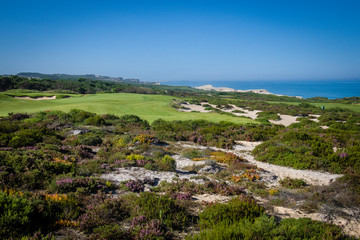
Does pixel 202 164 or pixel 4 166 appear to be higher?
pixel 4 166

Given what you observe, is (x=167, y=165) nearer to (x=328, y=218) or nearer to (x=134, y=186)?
(x=134, y=186)

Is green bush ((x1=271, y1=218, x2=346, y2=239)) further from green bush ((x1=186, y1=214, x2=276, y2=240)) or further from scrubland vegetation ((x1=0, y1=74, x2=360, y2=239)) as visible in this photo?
green bush ((x1=186, y1=214, x2=276, y2=240))

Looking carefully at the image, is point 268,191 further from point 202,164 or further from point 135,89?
point 135,89

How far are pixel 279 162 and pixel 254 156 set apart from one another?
1851 millimetres

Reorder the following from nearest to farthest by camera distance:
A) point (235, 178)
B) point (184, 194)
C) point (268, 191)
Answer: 1. point (184, 194)
2. point (268, 191)
3. point (235, 178)

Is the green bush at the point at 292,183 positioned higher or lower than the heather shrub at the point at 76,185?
lower

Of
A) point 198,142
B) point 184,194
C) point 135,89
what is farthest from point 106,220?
point 135,89

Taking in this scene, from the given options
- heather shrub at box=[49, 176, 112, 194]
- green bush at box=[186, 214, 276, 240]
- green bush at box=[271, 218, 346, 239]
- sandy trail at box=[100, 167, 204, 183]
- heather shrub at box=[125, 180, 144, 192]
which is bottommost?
sandy trail at box=[100, 167, 204, 183]

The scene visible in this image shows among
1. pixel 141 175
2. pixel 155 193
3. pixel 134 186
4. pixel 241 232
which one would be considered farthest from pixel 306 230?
pixel 141 175

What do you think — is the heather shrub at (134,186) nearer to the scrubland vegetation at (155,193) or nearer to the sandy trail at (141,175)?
the scrubland vegetation at (155,193)

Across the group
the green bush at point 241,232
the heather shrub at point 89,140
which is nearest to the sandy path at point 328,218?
the green bush at point 241,232

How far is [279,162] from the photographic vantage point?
440 inches

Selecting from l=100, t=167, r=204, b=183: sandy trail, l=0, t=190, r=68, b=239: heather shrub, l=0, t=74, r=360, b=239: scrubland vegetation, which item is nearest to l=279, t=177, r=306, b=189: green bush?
l=0, t=74, r=360, b=239: scrubland vegetation

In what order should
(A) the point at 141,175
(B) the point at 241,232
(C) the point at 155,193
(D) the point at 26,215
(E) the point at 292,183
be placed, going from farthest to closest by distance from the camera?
(A) the point at 141,175 < (E) the point at 292,183 < (C) the point at 155,193 < (D) the point at 26,215 < (B) the point at 241,232
